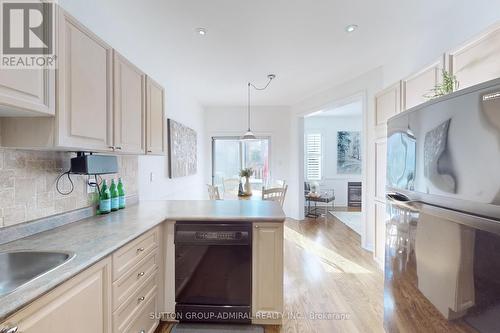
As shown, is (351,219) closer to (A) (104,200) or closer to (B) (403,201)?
(B) (403,201)

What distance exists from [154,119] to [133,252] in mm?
1323

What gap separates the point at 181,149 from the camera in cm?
395

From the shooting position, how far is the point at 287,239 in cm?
409

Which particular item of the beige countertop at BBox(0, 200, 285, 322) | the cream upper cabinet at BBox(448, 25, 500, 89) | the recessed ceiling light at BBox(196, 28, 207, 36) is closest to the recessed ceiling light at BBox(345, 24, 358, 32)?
the cream upper cabinet at BBox(448, 25, 500, 89)

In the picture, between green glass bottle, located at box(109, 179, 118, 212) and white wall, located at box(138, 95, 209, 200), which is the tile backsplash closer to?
green glass bottle, located at box(109, 179, 118, 212)

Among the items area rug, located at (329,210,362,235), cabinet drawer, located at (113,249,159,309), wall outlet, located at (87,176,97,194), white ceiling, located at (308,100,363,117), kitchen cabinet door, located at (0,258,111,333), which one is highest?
white ceiling, located at (308,100,363,117)

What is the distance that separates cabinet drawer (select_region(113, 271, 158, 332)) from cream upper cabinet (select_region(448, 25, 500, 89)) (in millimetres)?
2569

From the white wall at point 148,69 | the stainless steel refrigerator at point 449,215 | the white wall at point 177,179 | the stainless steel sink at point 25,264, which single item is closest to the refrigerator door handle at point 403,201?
the stainless steel refrigerator at point 449,215

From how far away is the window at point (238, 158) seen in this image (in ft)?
19.0

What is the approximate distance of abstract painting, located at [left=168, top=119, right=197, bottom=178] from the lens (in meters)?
3.55

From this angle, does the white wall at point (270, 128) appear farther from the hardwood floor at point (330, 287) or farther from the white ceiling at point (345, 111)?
the hardwood floor at point (330, 287)

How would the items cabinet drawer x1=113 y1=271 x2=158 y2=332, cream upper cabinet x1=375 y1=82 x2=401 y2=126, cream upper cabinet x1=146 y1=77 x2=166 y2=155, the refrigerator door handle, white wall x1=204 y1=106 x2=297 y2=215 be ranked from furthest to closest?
white wall x1=204 y1=106 x2=297 y2=215 < cream upper cabinet x1=375 y1=82 x2=401 y2=126 < cream upper cabinet x1=146 y1=77 x2=166 y2=155 < cabinet drawer x1=113 y1=271 x2=158 y2=332 < the refrigerator door handle

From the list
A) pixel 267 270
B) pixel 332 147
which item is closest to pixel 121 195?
Result: pixel 267 270

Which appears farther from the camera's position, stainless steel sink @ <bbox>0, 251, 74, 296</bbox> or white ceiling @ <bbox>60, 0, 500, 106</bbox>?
white ceiling @ <bbox>60, 0, 500, 106</bbox>
